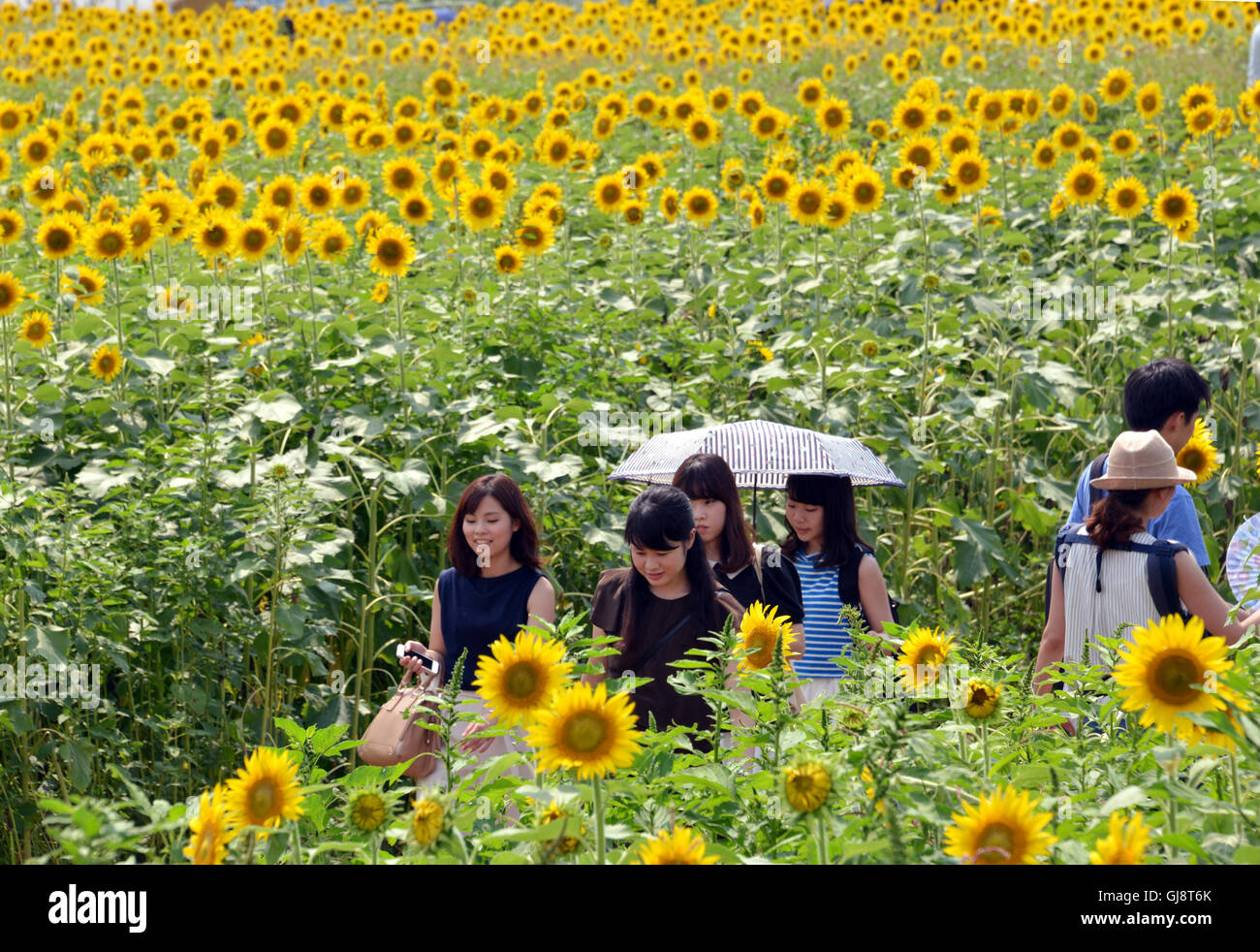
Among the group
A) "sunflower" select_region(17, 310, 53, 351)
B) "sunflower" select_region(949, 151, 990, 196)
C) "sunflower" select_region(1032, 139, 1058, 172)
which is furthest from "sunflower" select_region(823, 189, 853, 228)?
"sunflower" select_region(17, 310, 53, 351)

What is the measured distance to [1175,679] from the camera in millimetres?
1824

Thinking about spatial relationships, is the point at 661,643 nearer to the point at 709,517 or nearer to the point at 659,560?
the point at 659,560

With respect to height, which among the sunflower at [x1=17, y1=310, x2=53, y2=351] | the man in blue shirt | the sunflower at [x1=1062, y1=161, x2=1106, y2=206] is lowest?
the man in blue shirt

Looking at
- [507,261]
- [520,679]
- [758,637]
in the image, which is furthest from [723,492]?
[507,261]

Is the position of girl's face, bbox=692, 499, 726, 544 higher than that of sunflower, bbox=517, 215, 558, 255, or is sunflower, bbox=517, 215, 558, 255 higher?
sunflower, bbox=517, 215, 558, 255

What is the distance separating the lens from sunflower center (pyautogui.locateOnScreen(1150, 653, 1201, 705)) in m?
1.82

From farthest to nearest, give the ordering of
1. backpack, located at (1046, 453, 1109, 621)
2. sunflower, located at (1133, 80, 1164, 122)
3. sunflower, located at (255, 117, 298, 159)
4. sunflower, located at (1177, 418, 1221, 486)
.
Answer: sunflower, located at (1133, 80, 1164, 122) → sunflower, located at (255, 117, 298, 159) → sunflower, located at (1177, 418, 1221, 486) → backpack, located at (1046, 453, 1109, 621)

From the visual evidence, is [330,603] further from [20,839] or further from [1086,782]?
[1086,782]

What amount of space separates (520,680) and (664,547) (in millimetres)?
1567

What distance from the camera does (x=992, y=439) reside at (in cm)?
620

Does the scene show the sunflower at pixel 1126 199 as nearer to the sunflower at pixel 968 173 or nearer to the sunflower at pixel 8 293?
the sunflower at pixel 968 173

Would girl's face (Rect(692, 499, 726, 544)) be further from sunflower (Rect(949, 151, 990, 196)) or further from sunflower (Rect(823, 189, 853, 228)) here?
sunflower (Rect(949, 151, 990, 196))
